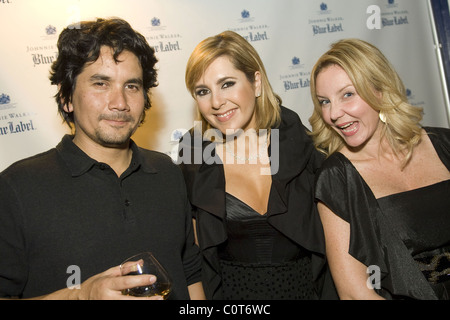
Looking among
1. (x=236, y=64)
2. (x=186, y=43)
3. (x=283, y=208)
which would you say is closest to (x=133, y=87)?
(x=236, y=64)

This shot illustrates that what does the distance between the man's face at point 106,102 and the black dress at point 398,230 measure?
3.13ft

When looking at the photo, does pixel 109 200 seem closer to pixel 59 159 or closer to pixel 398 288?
pixel 59 159

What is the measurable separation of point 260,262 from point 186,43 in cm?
163

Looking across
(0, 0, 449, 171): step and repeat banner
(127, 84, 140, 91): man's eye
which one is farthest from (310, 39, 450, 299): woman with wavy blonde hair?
(0, 0, 449, 171): step and repeat banner

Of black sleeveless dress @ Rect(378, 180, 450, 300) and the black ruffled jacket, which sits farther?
the black ruffled jacket

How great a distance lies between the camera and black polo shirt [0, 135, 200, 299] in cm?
166

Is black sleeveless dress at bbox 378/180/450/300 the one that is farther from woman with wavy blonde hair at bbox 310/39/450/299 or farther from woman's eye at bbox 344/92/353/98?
woman's eye at bbox 344/92/353/98

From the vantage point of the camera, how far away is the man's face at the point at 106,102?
72.4 inches

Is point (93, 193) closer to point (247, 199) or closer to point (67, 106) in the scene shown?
point (67, 106)

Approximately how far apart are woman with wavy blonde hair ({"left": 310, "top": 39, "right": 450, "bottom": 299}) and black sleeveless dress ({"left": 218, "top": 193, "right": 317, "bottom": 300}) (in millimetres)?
223

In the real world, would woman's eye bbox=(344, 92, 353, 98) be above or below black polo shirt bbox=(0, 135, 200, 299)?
above

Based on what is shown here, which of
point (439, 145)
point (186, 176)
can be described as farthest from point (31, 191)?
point (439, 145)

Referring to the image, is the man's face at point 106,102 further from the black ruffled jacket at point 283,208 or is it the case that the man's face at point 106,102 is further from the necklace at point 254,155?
the necklace at point 254,155

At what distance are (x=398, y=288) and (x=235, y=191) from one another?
89cm
